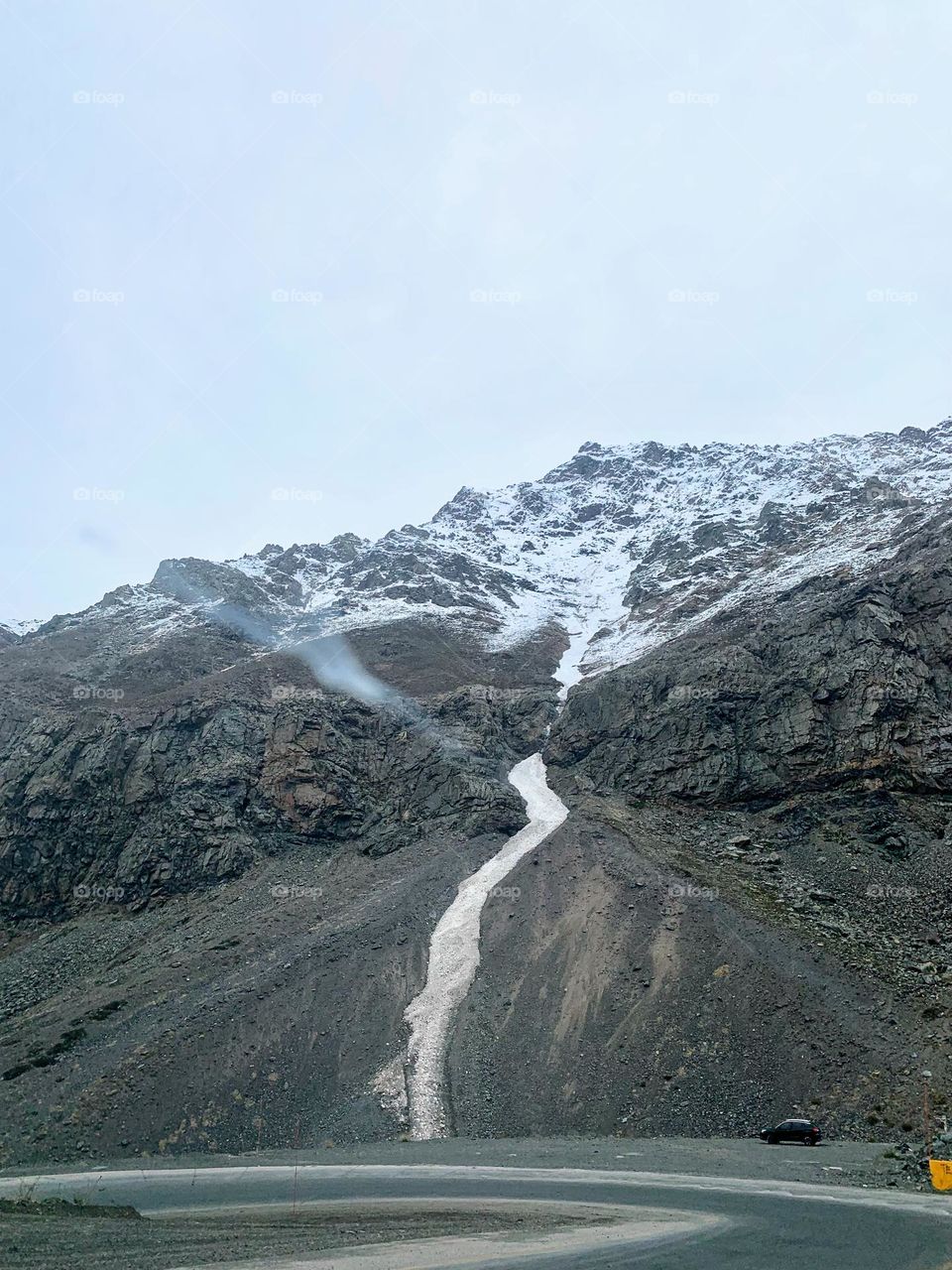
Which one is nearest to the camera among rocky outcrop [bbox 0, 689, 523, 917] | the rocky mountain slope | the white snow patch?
the rocky mountain slope

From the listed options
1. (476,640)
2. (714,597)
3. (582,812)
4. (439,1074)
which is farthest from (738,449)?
(439,1074)

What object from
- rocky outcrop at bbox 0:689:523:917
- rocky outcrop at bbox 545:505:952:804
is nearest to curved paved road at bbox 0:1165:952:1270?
rocky outcrop at bbox 0:689:523:917

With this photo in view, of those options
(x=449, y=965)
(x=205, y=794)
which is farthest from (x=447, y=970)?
(x=205, y=794)

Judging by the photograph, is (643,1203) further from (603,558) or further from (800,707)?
(603,558)

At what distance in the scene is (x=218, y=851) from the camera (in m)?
52.6

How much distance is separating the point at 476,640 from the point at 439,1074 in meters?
73.1

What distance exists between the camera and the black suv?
936 inches

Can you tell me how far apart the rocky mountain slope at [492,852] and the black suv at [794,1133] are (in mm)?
1741

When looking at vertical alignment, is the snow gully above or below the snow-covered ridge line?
below

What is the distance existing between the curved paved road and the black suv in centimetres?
528

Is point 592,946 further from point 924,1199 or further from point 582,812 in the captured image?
point 924,1199

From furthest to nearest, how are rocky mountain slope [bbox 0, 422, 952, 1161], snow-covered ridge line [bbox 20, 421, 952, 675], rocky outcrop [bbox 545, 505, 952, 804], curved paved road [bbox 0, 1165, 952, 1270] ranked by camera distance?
snow-covered ridge line [bbox 20, 421, 952, 675], rocky outcrop [bbox 545, 505, 952, 804], rocky mountain slope [bbox 0, 422, 952, 1161], curved paved road [bbox 0, 1165, 952, 1270]

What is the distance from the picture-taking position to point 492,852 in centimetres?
5019

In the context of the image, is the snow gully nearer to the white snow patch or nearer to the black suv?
the white snow patch
